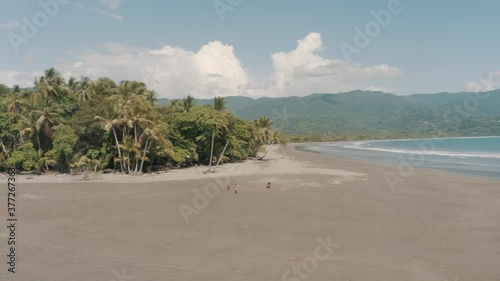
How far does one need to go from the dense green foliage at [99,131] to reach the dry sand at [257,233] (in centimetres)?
829

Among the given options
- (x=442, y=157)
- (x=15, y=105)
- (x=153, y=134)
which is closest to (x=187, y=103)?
(x=153, y=134)

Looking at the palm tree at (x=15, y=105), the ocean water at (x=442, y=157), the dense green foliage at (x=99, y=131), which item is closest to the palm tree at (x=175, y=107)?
the dense green foliage at (x=99, y=131)

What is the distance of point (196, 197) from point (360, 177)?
17537 millimetres

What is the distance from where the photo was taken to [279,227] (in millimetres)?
15844

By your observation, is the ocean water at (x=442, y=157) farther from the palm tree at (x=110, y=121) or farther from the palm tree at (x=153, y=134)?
the palm tree at (x=110, y=121)

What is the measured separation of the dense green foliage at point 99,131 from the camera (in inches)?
1373

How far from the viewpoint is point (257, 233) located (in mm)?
14914

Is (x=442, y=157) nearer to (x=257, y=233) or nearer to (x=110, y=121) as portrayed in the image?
(x=110, y=121)

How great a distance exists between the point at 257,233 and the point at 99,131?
28485mm

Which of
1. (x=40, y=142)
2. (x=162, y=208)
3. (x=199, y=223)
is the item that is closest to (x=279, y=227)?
(x=199, y=223)

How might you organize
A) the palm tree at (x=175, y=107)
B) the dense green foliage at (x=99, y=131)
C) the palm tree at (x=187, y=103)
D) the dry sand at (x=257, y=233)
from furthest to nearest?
the palm tree at (x=187, y=103) < the palm tree at (x=175, y=107) < the dense green foliage at (x=99, y=131) < the dry sand at (x=257, y=233)

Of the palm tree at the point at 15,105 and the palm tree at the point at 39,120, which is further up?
the palm tree at the point at 15,105

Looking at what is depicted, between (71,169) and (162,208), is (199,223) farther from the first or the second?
(71,169)

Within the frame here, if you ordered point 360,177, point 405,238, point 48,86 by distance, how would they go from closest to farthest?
point 405,238, point 360,177, point 48,86
